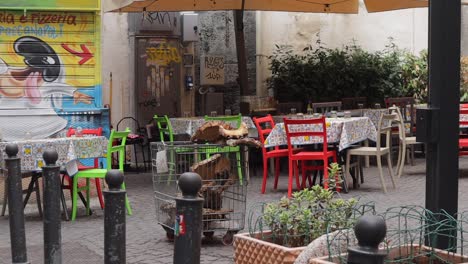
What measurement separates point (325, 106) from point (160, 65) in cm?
344

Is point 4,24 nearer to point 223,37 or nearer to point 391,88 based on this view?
point 223,37

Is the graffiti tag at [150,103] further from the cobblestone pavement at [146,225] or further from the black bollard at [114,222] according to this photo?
the black bollard at [114,222]

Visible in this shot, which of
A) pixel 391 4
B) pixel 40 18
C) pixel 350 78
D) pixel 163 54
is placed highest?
pixel 391 4

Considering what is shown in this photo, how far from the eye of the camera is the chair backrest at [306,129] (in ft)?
34.9

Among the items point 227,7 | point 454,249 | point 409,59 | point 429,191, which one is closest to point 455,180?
point 429,191

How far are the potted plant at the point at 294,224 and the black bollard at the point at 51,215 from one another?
1490 mm

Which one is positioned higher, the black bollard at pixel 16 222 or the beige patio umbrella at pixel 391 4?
the beige patio umbrella at pixel 391 4

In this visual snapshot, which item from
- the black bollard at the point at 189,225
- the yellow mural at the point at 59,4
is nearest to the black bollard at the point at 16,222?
the black bollard at the point at 189,225

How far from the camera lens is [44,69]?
11.9m

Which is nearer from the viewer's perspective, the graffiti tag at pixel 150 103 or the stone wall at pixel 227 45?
the graffiti tag at pixel 150 103

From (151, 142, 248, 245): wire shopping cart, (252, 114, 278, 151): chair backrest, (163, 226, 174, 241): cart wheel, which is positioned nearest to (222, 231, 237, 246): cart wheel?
(151, 142, 248, 245): wire shopping cart

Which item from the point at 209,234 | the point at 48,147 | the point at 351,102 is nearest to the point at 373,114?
the point at 351,102

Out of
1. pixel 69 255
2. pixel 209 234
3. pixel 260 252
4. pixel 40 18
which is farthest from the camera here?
pixel 40 18

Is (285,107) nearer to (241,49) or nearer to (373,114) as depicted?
(241,49)
